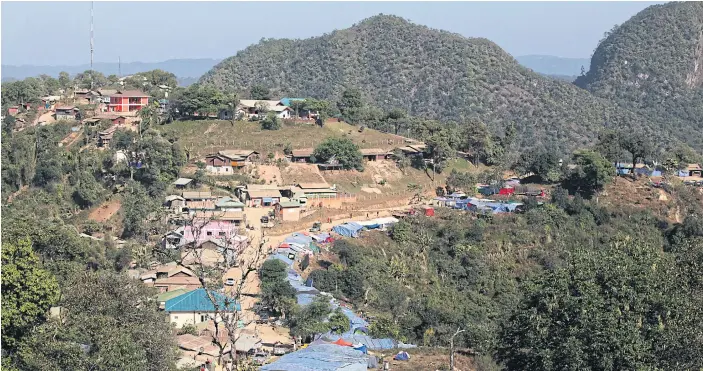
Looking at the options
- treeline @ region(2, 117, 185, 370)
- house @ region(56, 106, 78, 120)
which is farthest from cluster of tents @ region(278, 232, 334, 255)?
house @ region(56, 106, 78, 120)

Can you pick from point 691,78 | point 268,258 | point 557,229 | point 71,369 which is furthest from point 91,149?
point 691,78

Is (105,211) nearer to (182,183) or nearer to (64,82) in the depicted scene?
(182,183)

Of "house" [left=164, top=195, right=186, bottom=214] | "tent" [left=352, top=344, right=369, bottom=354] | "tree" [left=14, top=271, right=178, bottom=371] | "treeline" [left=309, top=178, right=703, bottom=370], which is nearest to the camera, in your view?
"tree" [left=14, top=271, right=178, bottom=371]

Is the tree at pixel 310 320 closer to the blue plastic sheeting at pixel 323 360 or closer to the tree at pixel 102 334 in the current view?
the blue plastic sheeting at pixel 323 360

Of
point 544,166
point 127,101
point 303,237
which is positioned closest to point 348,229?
point 303,237

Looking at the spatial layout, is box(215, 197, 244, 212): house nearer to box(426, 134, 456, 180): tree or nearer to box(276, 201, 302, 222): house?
box(276, 201, 302, 222): house

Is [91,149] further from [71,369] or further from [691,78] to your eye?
[691,78]

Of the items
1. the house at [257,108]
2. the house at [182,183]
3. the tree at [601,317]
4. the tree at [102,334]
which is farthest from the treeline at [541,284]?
the house at [257,108]

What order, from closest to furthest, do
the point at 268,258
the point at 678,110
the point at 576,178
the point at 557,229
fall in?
the point at 268,258
the point at 557,229
the point at 576,178
the point at 678,110
